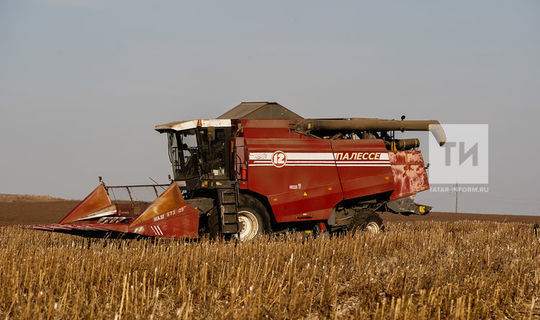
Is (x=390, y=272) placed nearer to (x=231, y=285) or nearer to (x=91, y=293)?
(x=231, y=285)

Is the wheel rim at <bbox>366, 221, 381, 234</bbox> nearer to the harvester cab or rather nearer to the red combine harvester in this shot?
the red combine harvester

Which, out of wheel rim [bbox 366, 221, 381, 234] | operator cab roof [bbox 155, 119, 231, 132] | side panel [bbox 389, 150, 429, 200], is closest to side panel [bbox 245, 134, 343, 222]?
operator cab roof [bbox 155, 119, 231, 132]

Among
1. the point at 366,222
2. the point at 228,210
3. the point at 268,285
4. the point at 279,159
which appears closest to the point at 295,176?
the point at 279,159

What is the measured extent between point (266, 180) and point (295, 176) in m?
0.67

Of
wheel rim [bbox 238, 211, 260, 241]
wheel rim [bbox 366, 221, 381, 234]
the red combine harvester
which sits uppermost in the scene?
the red combine harvester

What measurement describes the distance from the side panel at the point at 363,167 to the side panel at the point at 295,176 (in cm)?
22

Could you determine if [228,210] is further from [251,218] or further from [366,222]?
[366,222]

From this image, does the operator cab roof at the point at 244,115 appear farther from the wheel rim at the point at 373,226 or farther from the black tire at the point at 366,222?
the wheel rim at the point at 373,226

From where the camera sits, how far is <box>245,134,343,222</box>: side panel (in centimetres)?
1252

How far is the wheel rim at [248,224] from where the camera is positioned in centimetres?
1206

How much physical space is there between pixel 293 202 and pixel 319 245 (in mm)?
3058

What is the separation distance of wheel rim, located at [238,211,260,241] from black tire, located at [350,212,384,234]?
2409 millimetres

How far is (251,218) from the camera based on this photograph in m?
12.2

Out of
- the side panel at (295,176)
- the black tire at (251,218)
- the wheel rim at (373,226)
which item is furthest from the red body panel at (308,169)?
the wheel rim at (373,226)
